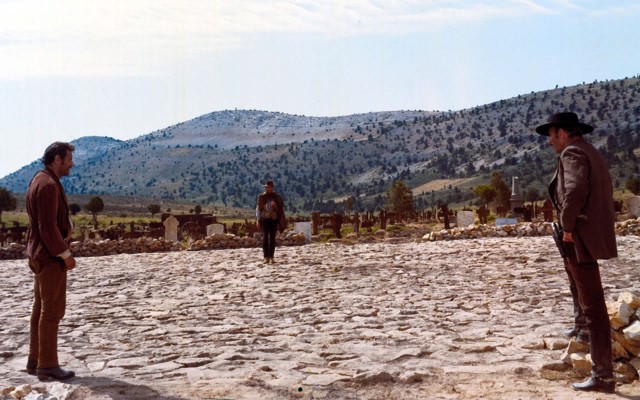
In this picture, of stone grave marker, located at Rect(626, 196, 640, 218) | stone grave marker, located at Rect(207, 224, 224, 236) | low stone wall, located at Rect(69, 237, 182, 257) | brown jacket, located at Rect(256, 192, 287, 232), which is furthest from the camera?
stone grave marker, located at Rect(207, 224, 224, 236)

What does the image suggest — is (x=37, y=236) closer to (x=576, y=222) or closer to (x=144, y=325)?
(x=144, y=325)

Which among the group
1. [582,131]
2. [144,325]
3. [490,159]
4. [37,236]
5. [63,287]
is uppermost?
[490,159]

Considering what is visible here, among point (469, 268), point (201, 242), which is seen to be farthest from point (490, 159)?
point (469, 268)

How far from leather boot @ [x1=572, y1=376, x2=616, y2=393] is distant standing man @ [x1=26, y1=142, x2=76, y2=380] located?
399 cm

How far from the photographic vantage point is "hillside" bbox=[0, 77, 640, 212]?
3991 inches

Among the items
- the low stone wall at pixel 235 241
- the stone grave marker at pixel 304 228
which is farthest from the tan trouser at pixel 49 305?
the stone grave marker at pixel 304 228

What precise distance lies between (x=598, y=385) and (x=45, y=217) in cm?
441

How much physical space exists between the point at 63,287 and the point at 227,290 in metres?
6.10

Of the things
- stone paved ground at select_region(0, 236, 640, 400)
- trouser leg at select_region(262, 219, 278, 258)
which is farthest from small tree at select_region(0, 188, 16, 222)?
stone paved ground at select_region(0, 236, 640, 400)

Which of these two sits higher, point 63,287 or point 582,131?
point 582,131

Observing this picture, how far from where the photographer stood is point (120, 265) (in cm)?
1944

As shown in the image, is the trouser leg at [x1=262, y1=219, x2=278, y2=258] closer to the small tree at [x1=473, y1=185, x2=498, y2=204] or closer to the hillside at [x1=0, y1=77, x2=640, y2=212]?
the small tree at [x1=473, y1=185, x2=498, y2=204]

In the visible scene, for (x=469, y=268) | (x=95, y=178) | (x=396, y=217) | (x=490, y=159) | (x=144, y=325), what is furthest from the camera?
(x=95, y=178)

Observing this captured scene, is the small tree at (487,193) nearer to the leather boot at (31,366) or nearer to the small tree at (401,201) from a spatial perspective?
the small tree at (401,201)
